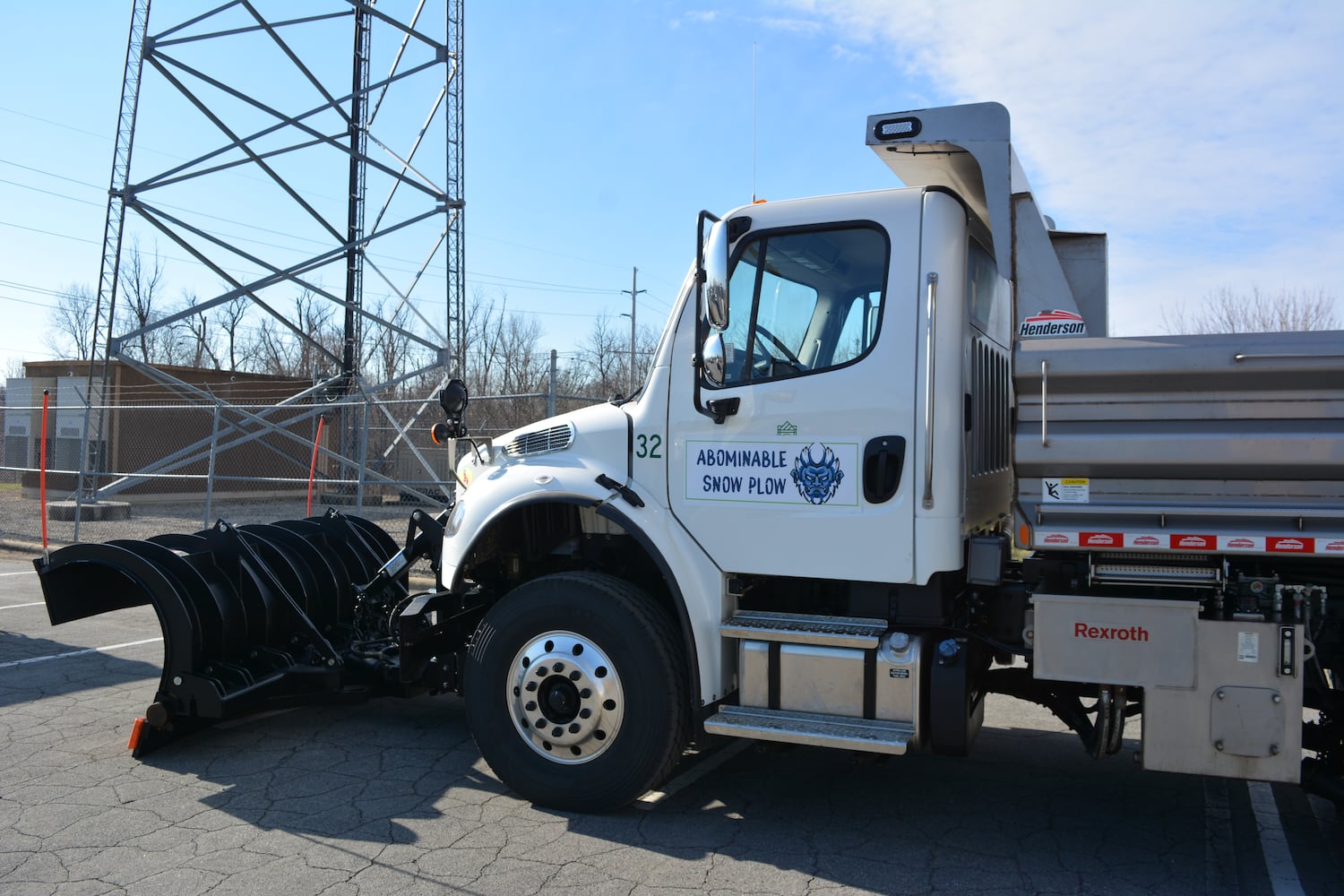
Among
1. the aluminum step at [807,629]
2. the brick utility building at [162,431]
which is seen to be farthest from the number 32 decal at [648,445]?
the brick utility building at [162,431]

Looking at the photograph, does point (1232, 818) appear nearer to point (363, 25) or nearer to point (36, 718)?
point (36, 718)

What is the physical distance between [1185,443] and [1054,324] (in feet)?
3.13

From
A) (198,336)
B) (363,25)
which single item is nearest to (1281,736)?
(363,25)

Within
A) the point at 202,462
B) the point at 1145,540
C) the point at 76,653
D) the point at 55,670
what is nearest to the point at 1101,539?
the point at 1145,540

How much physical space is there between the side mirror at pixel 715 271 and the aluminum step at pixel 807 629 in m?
1.30

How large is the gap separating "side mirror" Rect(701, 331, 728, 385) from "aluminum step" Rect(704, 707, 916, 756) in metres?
1.45

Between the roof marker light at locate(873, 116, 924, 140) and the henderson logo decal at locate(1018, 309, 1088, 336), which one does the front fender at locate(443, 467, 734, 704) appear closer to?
the henderson logo decal at locate(1018, 309, 1088, 336)

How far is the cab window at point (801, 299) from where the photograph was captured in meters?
4.45

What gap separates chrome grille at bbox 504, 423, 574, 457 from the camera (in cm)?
503

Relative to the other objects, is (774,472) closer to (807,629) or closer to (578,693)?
(807,629)

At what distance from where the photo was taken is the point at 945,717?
420 centimetres

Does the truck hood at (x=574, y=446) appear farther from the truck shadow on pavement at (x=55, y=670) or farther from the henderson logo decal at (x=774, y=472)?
the truck shadow on pavement at (x=55, y=670)

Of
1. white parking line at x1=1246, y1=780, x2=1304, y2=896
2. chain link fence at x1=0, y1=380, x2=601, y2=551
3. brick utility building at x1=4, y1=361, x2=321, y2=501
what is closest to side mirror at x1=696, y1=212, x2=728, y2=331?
white parking line at x1=1246, y1=780, x2=1304, y2=896

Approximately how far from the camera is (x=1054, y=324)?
4.57 m
